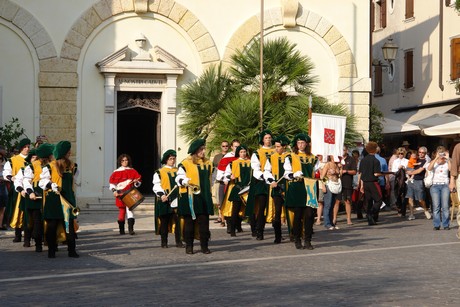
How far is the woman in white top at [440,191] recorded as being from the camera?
75.9 feet

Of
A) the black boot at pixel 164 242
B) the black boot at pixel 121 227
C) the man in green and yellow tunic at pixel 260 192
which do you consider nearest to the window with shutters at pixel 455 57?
the black boot at pixel 121 227

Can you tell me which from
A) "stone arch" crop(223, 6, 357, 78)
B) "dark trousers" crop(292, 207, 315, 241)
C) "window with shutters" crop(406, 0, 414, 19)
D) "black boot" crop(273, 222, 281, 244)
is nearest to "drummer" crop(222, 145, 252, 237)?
"black boot" crop(273, 222, 281, 244)

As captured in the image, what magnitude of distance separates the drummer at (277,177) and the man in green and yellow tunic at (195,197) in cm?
200

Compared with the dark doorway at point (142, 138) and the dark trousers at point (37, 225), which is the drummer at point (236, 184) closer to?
the dark trousers at point (37, 225)

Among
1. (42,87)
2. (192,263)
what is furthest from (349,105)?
(192,263)

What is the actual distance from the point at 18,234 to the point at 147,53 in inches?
392

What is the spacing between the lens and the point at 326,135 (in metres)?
26.0

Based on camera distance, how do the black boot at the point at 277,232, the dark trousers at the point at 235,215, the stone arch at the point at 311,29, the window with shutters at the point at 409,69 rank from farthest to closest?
the window with shutters at the point at 409,69 → the stone arch at the point at 311,29 → the dark trousers at the point at 235,215 → the black boot at the point at 277,232

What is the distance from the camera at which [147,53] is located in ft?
97.5

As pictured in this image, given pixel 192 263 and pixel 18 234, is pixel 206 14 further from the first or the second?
pixel 192 263

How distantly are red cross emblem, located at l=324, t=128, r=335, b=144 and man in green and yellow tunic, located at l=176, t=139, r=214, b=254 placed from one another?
27.5 feet

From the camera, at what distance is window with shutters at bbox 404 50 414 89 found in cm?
4606

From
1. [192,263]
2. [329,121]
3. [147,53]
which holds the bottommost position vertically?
[192,263]

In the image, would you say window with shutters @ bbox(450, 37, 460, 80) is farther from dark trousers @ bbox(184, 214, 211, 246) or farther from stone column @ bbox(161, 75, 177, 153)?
dark trousers @ bbox(184, 214, 211, 246)
